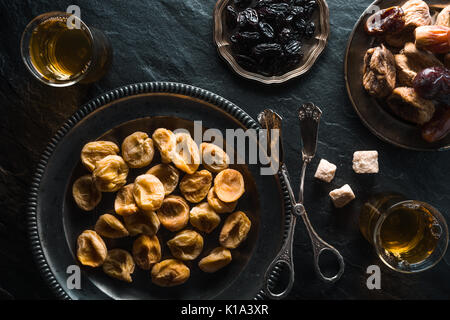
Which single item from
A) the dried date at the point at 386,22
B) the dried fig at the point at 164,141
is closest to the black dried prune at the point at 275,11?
the dried date at the point at 386,22

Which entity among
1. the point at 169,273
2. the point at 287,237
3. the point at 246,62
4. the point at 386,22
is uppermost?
the point at 386,22

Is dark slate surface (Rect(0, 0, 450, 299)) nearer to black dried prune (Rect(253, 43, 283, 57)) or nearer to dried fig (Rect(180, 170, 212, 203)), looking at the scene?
black dried prune (Rect(253, 43, 283, 57))

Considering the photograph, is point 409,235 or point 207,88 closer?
point 409,235

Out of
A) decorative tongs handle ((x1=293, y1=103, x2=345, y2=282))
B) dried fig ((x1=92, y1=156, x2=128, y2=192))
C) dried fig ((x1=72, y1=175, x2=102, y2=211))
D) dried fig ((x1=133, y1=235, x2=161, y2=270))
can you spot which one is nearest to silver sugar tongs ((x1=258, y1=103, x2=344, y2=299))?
decorative tongs handle ((x1=293, y1=103, x2=345, y2=282))

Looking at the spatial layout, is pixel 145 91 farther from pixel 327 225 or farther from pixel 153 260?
pixel 327 225

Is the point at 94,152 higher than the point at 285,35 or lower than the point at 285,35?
lower

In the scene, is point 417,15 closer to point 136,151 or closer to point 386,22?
point 386,22

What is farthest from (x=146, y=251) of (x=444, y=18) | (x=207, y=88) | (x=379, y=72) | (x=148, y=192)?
(x=444, y=18)
